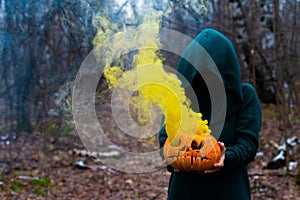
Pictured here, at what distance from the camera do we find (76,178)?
7.01 meters

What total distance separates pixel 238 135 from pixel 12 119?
656 centimetres

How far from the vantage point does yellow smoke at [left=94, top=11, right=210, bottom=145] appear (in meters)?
1.83

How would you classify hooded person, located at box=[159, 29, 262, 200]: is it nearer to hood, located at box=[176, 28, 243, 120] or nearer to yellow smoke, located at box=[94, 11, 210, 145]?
hood, located at box=[176, 28, 243, 120]

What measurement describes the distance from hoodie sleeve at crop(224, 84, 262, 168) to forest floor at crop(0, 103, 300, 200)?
149 inches

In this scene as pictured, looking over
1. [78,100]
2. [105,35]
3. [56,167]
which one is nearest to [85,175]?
[56,167]

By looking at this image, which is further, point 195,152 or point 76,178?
point 76,178

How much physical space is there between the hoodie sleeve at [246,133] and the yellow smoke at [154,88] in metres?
0.19

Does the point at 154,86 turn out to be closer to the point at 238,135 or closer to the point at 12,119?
the point at 238,135

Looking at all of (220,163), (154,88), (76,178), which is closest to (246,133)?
(220,163)

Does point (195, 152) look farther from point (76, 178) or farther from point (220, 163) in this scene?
point (76, 178)

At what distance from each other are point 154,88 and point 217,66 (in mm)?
385

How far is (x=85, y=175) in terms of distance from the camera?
7.24 metres

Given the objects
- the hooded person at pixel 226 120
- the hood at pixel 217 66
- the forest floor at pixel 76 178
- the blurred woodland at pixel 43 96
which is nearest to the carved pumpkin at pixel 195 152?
the hooded person at pixel 226 120

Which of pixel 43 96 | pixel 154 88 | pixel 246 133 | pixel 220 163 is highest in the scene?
pixel 154 88
